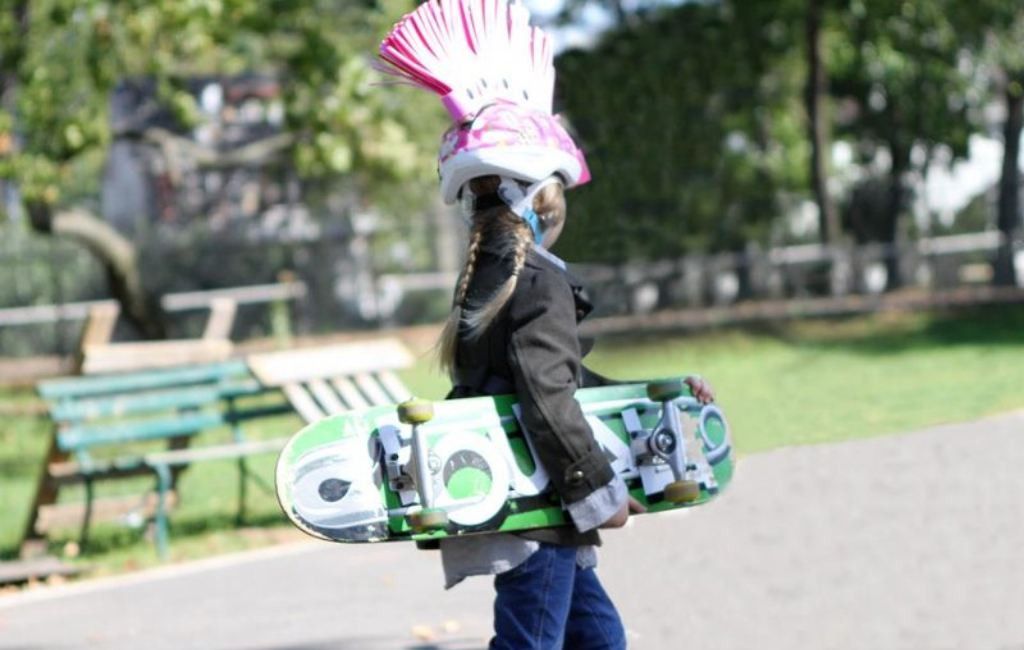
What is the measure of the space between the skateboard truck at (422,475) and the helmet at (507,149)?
561 mm

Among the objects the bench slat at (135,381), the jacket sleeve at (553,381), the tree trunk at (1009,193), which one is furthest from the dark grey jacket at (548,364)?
the tree trunk at (1009,193)

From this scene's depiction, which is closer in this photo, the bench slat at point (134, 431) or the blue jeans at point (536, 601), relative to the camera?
the blue jeans at point (536, 601)

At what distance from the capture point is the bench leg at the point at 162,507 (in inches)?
346

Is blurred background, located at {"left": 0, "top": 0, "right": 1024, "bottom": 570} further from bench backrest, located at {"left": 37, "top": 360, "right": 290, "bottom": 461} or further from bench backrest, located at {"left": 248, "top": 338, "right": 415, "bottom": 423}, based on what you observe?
bench backrest, located at {"left": 248, "top": 338, "right": 415, "bottom": 423}

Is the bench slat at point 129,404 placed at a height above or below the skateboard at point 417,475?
below

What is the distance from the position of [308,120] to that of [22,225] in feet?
46.7

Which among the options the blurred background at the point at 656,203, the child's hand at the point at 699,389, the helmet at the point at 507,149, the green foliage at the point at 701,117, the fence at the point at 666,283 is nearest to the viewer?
the helmet at the point at 507,149

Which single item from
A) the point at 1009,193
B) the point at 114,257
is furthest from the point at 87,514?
the point at 1009,193

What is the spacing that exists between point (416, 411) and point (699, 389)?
793 mm

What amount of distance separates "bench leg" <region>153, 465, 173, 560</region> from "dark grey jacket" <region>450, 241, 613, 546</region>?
5.19m

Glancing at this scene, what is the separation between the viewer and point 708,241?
26.5 meters

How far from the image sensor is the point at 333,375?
31.4ft

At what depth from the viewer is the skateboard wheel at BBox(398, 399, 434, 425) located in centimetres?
386

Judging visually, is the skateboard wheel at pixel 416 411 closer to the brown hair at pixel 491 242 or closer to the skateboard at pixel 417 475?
the skateboard at pixel 417 475
